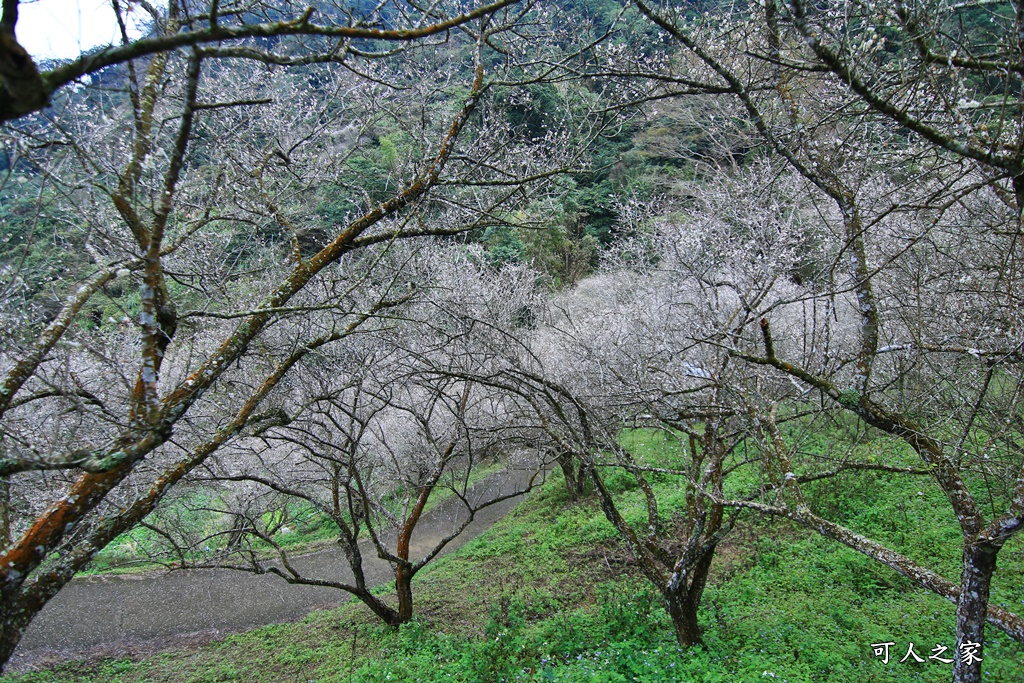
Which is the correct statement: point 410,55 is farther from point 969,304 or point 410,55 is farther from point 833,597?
point 833,597

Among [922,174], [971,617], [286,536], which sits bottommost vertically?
[971,617]

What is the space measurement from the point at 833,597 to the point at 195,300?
775cm

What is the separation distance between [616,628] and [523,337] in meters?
4.14

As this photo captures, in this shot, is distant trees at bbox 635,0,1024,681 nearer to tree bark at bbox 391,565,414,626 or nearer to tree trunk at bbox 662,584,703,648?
tree trunk at bbox 662,584,703,648

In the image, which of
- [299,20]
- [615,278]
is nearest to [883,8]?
[299,20]

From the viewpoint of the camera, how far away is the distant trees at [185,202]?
2885mm

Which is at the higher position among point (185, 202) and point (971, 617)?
point (185, 202)

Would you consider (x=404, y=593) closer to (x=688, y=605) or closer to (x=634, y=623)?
(x=634, y=623)

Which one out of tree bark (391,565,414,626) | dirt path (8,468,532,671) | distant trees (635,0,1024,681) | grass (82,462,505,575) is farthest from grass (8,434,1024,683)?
grass (82,462,505,575)

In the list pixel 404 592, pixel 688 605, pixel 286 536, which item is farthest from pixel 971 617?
pixel 286 536

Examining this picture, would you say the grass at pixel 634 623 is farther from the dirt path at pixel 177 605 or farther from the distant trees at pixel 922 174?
the distant trees at pixel 922 174

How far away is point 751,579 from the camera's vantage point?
22.5 feet

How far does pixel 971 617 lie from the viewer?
121 inches

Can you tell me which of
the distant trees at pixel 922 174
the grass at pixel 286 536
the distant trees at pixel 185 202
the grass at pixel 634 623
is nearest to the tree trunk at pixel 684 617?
the grass at pixel 634 623
